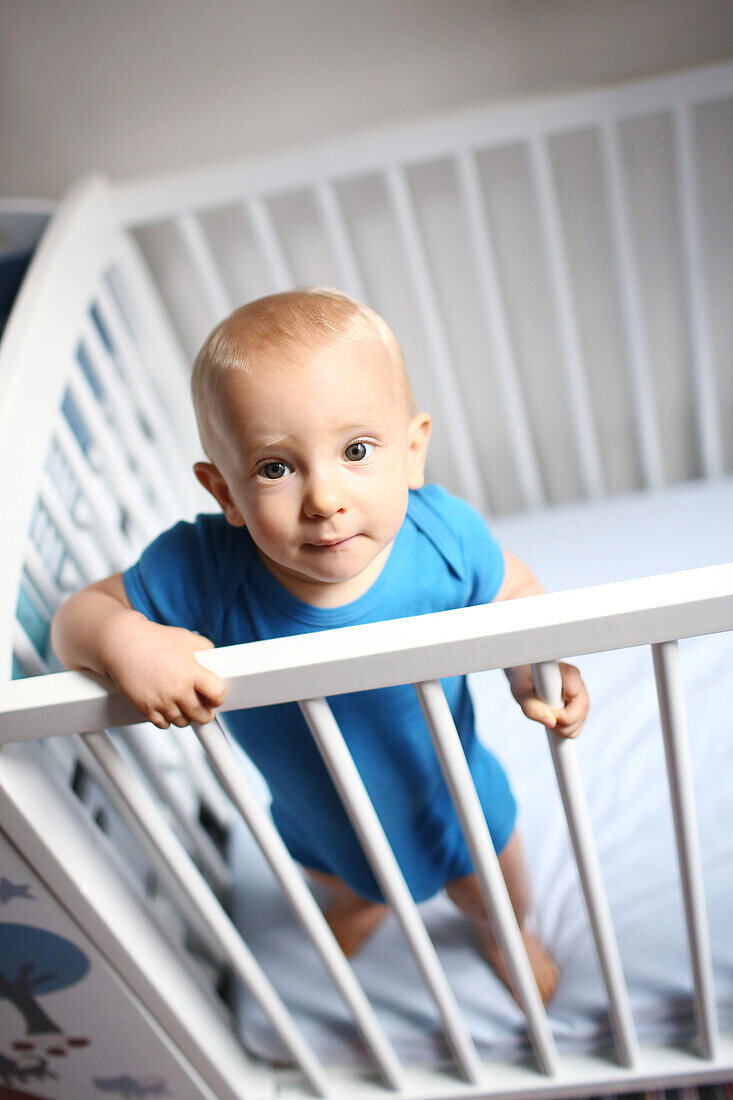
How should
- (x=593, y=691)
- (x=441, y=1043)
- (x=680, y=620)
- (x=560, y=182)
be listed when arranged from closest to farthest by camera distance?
1. (x=680, y=620)
2. (x=441, y=1043)
3. (x=593, y=691)
4. (x=560, y=182)

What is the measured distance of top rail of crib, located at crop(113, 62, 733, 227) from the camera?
1034 millimetres

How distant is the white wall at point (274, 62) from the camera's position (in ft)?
3.58

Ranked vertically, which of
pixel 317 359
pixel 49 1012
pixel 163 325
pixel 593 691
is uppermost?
pixel 163 325

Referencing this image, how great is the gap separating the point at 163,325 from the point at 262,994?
2.96ft

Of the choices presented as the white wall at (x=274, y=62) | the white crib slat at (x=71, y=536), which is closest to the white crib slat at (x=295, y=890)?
the white crib slat at (x=71, y=536)

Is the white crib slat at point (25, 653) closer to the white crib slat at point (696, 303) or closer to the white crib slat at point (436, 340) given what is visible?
the white crib slat at point (436, 340)

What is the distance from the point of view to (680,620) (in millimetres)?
489

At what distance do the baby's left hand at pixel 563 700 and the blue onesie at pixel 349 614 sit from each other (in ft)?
0.33

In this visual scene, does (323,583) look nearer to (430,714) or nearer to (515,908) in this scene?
(430,714)

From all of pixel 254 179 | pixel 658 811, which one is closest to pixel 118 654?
pixel 658 811

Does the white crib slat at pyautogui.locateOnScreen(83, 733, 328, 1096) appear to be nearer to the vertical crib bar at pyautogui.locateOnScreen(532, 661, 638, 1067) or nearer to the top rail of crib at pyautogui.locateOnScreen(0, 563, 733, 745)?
the top rail of crib at pyautogui.locateOnScreen(0, 563, 733, 745)

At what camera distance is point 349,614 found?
64 centimetres

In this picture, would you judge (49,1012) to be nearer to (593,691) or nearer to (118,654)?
(118,654)

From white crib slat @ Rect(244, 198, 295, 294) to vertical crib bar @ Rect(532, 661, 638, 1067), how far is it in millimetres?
745
